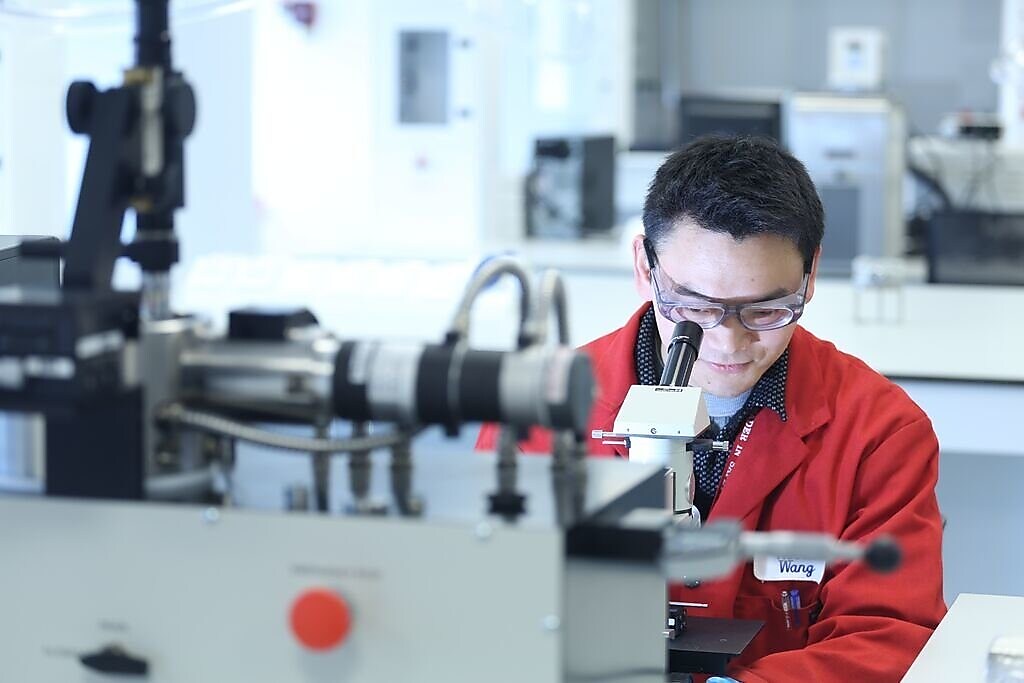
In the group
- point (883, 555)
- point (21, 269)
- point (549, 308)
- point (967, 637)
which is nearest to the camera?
point (883, 555)

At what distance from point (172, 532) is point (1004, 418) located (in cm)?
224

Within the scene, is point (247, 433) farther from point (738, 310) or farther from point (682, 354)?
point (738, 310)

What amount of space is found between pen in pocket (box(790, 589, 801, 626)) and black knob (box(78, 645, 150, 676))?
948mm

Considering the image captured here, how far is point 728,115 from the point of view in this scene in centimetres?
586

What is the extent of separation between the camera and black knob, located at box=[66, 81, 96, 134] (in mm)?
952

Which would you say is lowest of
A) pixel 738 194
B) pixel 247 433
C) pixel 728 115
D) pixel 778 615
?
pixel 778 615

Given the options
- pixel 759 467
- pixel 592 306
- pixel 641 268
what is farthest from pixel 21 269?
pixel 592 306

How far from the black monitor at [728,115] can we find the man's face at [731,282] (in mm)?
4175

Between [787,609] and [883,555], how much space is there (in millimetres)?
848

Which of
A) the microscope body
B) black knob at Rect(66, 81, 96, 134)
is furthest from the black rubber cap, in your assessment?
black knob at Rect(66, 81, 96, 134)

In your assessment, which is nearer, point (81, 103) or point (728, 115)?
point (81, 103)

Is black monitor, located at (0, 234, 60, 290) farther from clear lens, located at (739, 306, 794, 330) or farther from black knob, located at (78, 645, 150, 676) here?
clear lens, located at (739, 306, 794, 330)

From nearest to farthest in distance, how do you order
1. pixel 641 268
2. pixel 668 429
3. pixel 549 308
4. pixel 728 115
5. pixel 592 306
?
1. pixel 549 308
2. pixel 668 429
3. pixel 641 268
4. pixel 592 306
5. pixel 728 115

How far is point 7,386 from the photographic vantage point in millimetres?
893
